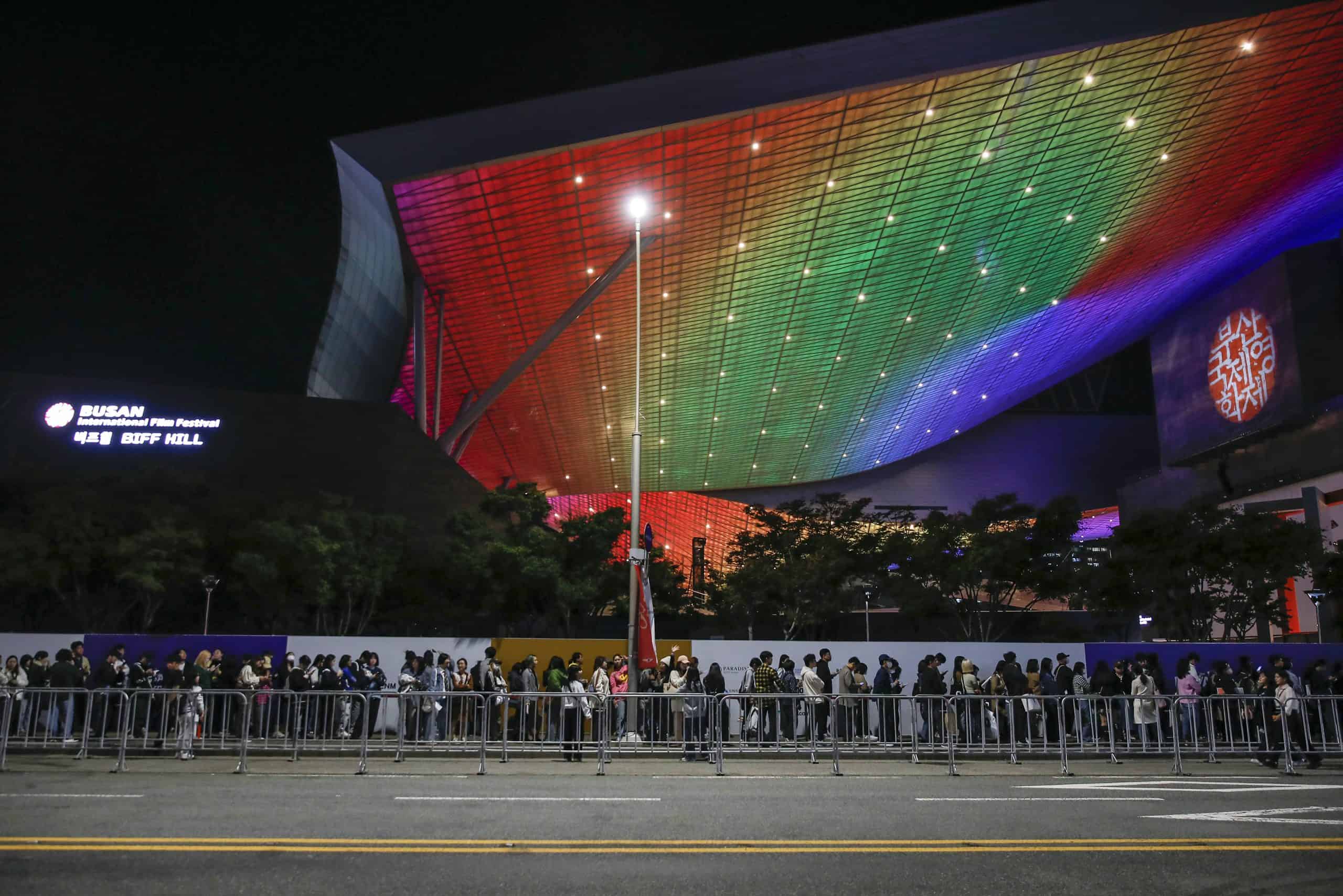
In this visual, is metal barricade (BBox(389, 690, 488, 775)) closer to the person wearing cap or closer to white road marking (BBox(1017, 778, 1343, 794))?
the person wearing cap

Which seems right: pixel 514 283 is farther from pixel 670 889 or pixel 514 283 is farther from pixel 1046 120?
pixel 670 889

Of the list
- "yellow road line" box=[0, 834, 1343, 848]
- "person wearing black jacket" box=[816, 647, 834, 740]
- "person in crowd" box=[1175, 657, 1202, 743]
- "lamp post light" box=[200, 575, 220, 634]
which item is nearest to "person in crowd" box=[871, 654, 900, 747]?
"person wearing black jacket" box=[816, 647, 834, 740]

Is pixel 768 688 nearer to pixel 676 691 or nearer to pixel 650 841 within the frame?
pixel 676 691

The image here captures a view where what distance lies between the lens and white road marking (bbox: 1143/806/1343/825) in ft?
24.1

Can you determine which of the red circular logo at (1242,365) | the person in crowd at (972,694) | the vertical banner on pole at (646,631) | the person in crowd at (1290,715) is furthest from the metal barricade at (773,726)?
the red circular logo at (1242,365)

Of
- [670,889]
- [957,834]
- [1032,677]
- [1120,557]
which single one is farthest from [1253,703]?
[1120,557]

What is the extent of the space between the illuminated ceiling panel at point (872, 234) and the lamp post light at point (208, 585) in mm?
11033

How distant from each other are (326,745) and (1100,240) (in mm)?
33015

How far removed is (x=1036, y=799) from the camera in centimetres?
897

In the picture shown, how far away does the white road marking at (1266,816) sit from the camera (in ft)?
24.1

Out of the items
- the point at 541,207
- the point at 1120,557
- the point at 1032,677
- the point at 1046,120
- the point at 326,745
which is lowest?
the point at 326,745

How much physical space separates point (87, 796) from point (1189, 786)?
10574 mm

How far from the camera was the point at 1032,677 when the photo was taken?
1617cm

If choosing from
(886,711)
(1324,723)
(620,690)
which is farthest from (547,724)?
(1324,723)
